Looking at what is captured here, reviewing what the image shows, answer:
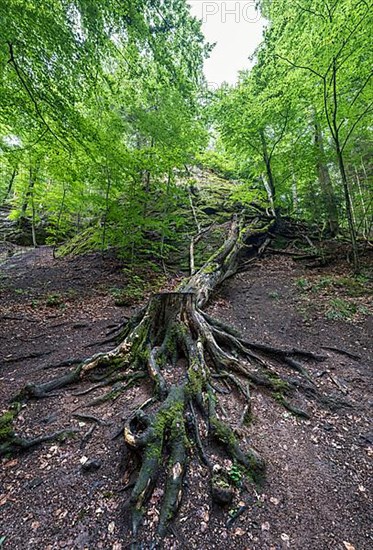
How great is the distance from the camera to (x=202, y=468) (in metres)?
2.51

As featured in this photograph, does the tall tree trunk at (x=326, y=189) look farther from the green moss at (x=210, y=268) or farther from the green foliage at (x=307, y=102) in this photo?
the green moss at (x=210, y=268)

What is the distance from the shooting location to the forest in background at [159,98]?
5112 millimetres

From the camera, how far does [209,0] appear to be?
6625 millimetres

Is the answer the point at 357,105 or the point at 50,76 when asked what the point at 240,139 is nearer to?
the point at 357,105

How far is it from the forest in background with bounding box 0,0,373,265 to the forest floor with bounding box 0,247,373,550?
166 inches

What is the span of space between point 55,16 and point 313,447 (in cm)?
797

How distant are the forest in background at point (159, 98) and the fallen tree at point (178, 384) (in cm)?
472

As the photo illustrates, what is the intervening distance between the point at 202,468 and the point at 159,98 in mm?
10383

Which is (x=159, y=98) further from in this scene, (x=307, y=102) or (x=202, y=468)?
(x=202, y=468)

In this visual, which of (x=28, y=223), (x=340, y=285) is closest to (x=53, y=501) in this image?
(x=340, y=285)

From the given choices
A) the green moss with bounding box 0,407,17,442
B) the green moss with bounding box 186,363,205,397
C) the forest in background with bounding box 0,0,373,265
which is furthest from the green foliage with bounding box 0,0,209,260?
the green moss with bounding box 186,363,205,397

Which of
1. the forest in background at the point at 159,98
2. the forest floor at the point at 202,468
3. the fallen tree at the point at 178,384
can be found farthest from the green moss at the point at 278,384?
the forest in background at the point at 159,98

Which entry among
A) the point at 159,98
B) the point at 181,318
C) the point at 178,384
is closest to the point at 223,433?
the point at 178,384

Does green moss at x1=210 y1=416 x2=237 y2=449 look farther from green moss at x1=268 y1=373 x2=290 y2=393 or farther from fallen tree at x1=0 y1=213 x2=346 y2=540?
green moss at x1=268 y1=373 x2=290 y2=393
